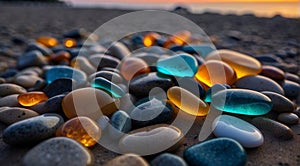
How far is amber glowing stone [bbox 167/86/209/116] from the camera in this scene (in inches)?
60.1

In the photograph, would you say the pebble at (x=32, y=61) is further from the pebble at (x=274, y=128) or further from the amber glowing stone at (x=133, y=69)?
the pebble at (x=274, y=128)

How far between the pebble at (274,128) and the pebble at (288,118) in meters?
0.11

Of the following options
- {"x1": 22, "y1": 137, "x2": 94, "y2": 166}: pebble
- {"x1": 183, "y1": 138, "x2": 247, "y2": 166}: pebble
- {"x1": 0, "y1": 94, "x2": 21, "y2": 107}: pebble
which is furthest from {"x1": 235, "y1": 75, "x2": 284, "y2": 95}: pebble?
{"x1": 0, "y1": 94, "x2": 21, "y2": 107}: pebble

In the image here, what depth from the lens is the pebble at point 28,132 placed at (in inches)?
49.7

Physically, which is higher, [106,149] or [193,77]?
[193,77]

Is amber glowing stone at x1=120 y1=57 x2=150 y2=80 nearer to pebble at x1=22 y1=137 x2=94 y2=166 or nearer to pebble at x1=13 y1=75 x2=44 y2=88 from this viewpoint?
pebble at x1=13 y1=75 x2=44 y2=88

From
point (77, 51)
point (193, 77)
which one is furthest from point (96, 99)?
point (77, 51)

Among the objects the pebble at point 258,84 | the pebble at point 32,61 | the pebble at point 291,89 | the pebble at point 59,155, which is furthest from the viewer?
the pebble at point 32,61

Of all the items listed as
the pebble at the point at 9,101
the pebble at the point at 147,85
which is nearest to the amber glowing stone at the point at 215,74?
the pebble at the point at 147,85

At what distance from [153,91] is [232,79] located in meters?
0.54

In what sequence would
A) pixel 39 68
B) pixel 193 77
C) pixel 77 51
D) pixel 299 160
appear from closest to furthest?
pixel 299 160, pixel 193 77, pixel 39 68, pixel 77 51

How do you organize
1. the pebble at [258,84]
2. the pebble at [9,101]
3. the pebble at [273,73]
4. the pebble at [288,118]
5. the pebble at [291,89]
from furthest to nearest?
the pebble at [273,73], the pebble at [291,89], the pebble at [258,84], the pebble at [9,101], the pebble at [288,118]

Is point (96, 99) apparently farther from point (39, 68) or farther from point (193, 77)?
point (39, 68)

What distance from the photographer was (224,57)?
221cm
